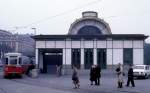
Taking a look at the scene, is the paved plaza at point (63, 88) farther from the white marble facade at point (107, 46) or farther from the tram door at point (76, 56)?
the tram door at point (76, 56)

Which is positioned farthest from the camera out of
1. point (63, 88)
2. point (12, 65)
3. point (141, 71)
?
point (12, 65)

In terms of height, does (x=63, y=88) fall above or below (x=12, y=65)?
below

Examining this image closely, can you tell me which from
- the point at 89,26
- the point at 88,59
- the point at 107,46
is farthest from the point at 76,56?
the point at 89,26

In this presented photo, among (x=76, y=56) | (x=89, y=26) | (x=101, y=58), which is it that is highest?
(x=89, y=26)

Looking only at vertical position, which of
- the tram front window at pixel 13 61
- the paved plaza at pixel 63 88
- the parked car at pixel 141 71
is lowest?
the paved plaza at pixel 63 88

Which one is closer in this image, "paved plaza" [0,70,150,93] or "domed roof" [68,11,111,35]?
"paved plaza" [0,70,150,93]

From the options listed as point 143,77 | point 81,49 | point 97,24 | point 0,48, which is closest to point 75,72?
point 143,77

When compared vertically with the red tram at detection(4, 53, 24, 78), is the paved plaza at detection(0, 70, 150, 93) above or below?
below

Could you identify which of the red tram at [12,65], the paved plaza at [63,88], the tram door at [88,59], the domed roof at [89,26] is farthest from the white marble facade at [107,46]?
the paved plaza at [63,88]

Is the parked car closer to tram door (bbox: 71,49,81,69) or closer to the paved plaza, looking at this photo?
the paved plaza

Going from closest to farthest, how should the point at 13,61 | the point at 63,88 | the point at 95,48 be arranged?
1. the point at 63,88
2. the point at 13,61
3. the point at 95,48

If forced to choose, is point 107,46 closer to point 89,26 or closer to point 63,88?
point 89,26

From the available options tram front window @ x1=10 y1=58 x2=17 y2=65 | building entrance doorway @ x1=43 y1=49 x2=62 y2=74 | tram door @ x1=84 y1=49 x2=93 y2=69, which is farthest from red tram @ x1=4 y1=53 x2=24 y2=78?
building entrance doorway @ x1=43 y1=49 x2=62 y2=74

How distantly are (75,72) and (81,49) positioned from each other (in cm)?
2658
